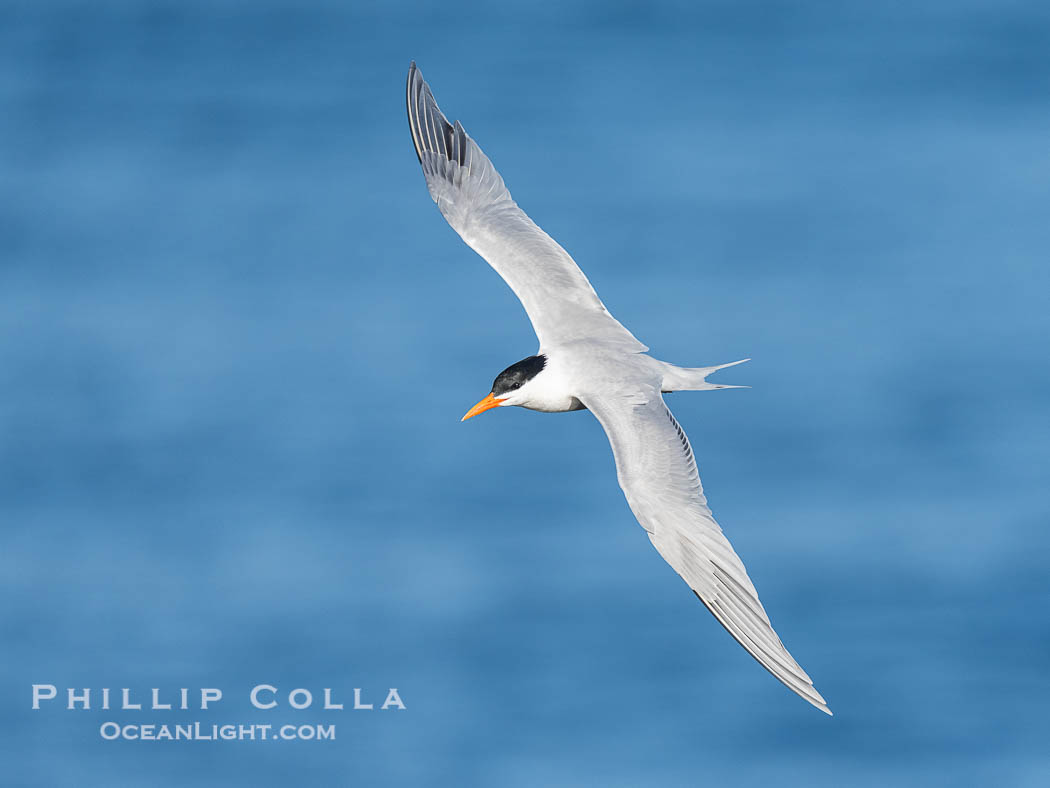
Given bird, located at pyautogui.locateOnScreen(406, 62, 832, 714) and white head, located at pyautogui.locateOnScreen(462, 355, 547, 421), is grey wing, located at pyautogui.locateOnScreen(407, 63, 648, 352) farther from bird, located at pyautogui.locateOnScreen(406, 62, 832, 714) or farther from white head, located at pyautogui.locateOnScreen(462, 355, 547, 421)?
white head, located at pyautogui.locateOnScreen(462, 355, 547, 421)

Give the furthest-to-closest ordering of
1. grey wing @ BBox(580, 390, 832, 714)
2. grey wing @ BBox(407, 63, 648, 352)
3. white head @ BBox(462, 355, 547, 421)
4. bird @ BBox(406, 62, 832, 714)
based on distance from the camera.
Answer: grey wing @ BBox(407, 63, 648, 352) → white head @ BBox(462, 355, 547, 421) → bird @ BBox(406, 62, 832, 714) → grey wing @ BBox(580, 390, 832, 714)

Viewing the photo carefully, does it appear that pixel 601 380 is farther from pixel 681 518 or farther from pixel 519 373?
pixel 681 518

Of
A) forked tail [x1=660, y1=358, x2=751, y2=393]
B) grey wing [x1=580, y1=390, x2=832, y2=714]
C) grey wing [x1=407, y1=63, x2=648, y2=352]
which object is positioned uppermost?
grey wing [x1=407, y1=63, x2=648, y2=352]

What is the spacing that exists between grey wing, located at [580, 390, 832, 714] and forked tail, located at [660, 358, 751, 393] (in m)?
0.51

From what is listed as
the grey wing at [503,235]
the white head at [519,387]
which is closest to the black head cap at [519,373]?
the white head at [519,387]

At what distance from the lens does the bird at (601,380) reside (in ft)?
34.8

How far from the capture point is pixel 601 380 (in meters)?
11.7

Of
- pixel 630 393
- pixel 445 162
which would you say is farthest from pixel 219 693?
pixel 630 393

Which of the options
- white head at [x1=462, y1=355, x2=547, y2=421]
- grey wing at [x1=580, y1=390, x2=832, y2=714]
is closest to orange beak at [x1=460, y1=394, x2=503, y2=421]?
white head at [x1=462, y1=355, x2=547, y2=421]

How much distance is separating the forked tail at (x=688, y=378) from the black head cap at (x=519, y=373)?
857 millimetres

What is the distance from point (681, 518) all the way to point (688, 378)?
59.9 inches

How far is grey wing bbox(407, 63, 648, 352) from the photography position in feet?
41.2

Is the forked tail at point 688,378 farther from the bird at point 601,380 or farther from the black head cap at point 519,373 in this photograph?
the black head cap at point 519,373

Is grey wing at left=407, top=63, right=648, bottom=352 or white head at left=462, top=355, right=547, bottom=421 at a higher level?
grey wing at left=407, top=63, right=648, bottom=352
